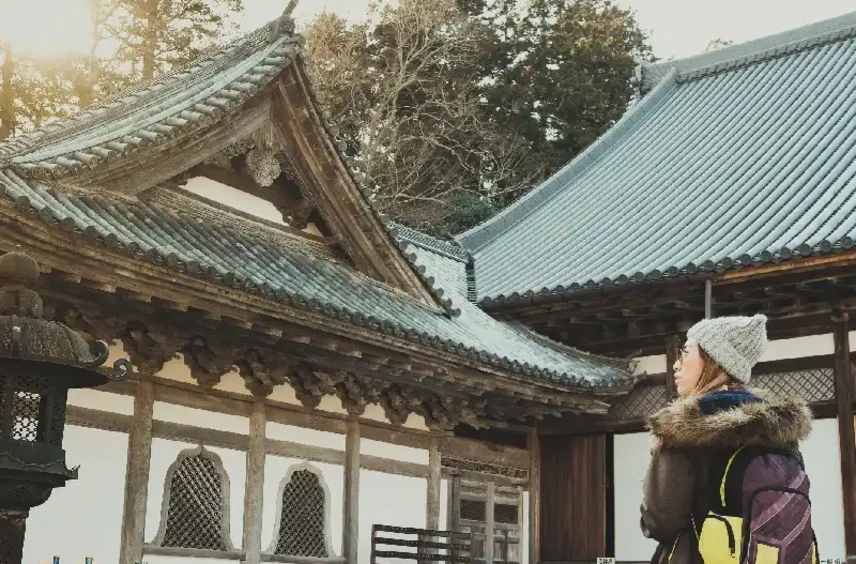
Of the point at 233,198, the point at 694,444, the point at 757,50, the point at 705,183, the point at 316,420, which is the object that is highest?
the point at 757,50

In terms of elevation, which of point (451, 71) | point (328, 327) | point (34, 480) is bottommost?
point (34, 480)

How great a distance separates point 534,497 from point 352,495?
9.17ft

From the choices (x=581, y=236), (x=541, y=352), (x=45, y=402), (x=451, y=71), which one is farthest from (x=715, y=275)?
(x=451, y=71)

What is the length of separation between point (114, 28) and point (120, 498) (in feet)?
71.8

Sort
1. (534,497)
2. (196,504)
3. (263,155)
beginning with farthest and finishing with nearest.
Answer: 1. (534,497)
2. (263,155)
3. (196,504)

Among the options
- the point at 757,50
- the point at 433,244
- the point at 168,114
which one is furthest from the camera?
the point at 757,50

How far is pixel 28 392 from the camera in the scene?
5344 millimetres

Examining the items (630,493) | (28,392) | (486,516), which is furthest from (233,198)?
(630,493)

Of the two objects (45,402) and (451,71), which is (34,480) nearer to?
(45,402)

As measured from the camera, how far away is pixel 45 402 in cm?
539

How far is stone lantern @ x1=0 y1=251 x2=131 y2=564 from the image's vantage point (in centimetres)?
501

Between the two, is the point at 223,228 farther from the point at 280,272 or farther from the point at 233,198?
the point at 280,272

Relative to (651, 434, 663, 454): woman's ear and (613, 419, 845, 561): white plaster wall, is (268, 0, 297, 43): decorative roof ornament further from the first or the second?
(651, 434, 663, 454): woman's ear

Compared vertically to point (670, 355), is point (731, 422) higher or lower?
lower
